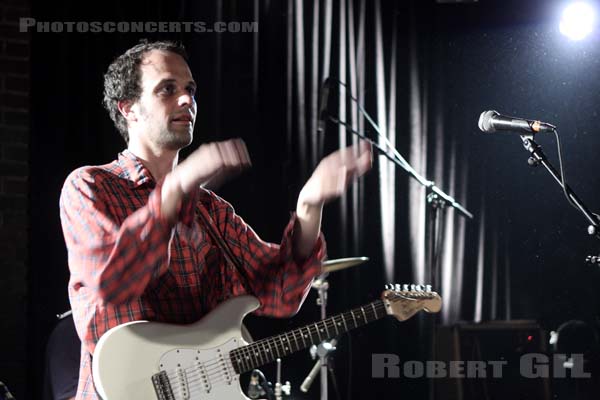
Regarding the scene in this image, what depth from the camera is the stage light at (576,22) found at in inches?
150

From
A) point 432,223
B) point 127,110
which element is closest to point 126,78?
point 127,110

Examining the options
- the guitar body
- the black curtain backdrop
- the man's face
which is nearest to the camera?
the guitar body

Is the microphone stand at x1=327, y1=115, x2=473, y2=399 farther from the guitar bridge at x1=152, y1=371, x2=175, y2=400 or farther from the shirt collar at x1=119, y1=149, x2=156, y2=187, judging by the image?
the guitar bridge at x1=152, y1=371, x2=175, y2=400

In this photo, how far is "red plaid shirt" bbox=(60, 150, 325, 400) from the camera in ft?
5.74

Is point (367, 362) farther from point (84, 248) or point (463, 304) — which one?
point (84, 248)

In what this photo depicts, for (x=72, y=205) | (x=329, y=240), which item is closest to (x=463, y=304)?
(x=329, y=240)

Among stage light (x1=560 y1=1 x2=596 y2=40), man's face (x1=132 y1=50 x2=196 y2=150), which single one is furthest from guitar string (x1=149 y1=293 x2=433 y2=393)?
stage light (x1=560 y1=1 x2=596 y2=40)

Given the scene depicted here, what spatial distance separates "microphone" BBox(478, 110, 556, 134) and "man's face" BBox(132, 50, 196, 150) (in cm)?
117

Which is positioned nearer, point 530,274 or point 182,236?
point 182,236

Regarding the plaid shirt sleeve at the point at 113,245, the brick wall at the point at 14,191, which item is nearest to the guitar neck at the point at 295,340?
the plaid shirt sleeve at the point at 113,245

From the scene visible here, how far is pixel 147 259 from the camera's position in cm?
175

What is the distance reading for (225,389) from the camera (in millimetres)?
2037

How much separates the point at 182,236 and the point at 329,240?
1880mm

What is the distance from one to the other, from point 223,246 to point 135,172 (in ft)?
1.12
